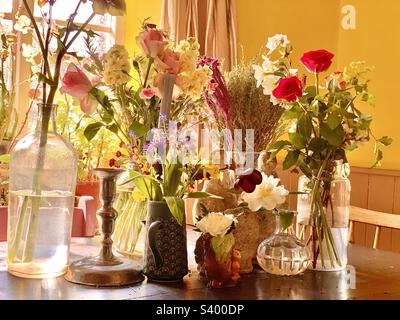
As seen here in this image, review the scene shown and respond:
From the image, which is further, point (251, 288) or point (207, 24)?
point (207, 24)

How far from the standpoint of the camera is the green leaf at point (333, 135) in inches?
57.3

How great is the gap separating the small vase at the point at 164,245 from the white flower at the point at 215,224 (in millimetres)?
60

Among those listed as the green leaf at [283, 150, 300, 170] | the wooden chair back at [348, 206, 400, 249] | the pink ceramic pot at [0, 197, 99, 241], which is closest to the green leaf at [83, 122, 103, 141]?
the green leaf at [283, 150, 300, 170]

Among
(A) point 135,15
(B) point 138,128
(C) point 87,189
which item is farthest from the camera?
(A) point 135,15

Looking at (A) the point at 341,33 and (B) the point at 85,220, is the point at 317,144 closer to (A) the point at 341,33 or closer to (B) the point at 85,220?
(B) the point at 85,220

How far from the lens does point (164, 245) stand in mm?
1355

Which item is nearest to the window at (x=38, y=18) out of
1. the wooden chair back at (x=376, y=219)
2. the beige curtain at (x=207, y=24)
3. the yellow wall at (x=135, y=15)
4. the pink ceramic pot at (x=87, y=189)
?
the yellow wall at (x=135, y=15)

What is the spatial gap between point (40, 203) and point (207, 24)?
2.21 m

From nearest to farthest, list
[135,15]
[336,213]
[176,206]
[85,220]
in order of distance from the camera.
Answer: [176,206]
[336,213]
[85,220]
[135,15]

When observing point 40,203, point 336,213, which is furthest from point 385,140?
point 40,203

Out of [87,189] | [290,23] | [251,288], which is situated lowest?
[251,288]
